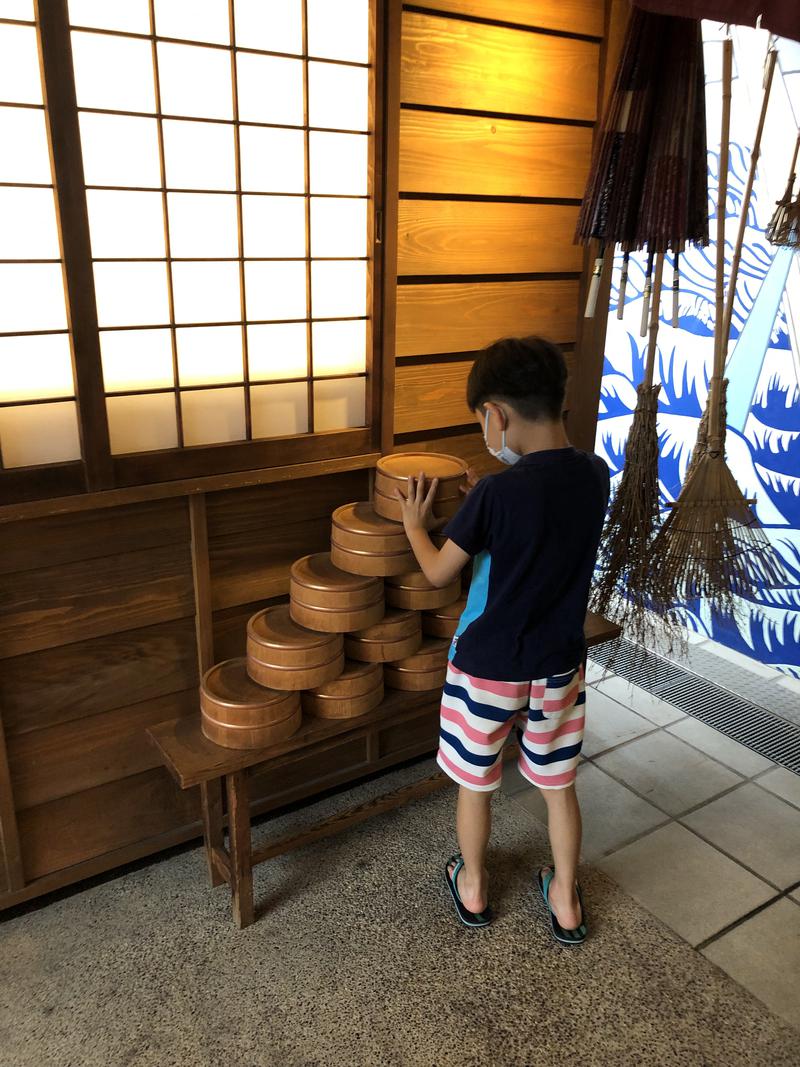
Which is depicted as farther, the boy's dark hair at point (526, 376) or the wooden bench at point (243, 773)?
the wooden bench at point (243, 773)

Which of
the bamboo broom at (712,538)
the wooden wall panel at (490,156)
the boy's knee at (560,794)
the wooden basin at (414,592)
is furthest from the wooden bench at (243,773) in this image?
the wooden wall panel at (490,156)

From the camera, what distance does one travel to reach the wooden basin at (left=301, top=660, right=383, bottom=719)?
2658 millimetres

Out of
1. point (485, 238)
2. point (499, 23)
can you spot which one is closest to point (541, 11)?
point (499, 23)

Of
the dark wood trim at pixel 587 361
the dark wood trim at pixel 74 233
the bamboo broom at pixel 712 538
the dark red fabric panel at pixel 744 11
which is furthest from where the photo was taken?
the dark wood trim at pixel 587 361

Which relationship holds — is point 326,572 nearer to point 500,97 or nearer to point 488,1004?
point 488,1004

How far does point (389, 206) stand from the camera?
2.77 metres

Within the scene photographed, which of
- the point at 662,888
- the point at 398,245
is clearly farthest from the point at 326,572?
the point at 662,888

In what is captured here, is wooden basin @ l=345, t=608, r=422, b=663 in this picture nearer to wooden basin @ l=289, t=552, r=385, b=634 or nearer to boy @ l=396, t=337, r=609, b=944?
wooden basin @ l=289, t=552, r=385, b=634

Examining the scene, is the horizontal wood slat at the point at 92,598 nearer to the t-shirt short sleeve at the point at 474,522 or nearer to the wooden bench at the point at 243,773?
the wooden bench at the point at 243,773

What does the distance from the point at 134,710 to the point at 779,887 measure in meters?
2.39

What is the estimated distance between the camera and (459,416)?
3.25 metres

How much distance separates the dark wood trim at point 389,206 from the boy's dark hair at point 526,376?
811 mm

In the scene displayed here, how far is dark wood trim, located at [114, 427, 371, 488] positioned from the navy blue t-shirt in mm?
805

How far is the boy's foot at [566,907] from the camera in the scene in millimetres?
2623
